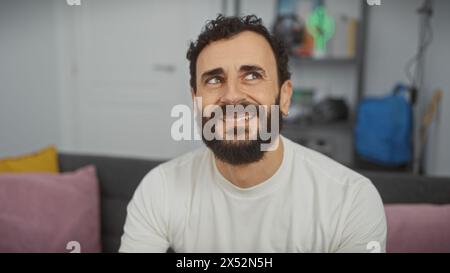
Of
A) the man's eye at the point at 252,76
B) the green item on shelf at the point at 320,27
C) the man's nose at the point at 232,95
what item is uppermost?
the green item on shelf at the point at 320,27

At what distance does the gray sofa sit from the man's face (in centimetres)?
29

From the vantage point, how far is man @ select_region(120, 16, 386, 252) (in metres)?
0.60

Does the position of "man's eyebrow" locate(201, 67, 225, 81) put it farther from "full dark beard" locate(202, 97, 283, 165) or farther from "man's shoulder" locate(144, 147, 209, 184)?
"man's shoulder" locate(144, 147, 209, 184)

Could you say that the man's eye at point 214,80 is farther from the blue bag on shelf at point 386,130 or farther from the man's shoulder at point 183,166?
the blue bag on shelf at point 386,130

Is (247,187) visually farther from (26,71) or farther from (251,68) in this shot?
(26,71)

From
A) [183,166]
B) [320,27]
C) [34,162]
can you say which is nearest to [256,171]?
[183,166]

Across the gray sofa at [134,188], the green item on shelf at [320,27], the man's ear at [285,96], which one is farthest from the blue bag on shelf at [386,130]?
the man's ear at [285,96]

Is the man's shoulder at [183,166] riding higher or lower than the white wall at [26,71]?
lower

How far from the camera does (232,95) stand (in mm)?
581

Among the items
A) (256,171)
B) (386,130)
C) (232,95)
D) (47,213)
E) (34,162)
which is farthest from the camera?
(386,130)

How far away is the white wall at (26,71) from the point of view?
848 millimetres

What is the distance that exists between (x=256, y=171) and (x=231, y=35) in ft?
0.73

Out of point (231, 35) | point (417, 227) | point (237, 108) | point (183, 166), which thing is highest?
point (231, 35)

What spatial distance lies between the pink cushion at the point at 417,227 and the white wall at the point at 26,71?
28.4 inches
